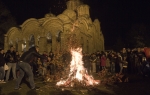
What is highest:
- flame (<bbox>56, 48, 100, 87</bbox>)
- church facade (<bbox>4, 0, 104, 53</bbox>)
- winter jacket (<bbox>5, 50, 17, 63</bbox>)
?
church facade (<bbox>4, 0, 104, 53</bbox>)

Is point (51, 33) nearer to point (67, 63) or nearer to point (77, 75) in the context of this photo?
point (67, 63)

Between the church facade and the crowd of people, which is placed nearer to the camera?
the crowd of people

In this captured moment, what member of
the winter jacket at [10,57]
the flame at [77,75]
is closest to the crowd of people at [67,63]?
the winter jacket at [10,57]

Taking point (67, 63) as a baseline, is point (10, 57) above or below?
above

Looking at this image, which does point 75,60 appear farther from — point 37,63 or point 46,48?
point 46,48

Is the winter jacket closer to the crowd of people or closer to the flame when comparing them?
the crowd of people

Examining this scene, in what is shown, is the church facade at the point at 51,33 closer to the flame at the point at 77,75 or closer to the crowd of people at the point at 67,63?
the crowd of people at the point at 67,63

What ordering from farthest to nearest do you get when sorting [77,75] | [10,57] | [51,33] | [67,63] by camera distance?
[51,33]
[67,63]
[10,57]
[77,75]

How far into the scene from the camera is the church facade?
102ft

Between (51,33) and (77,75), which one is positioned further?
(51,33)

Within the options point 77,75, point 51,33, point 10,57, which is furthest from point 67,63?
point 51,33

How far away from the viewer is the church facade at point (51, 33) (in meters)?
31.0

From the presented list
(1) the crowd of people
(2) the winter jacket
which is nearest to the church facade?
(1) the crowd of people

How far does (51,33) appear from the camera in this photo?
32.3 metres
